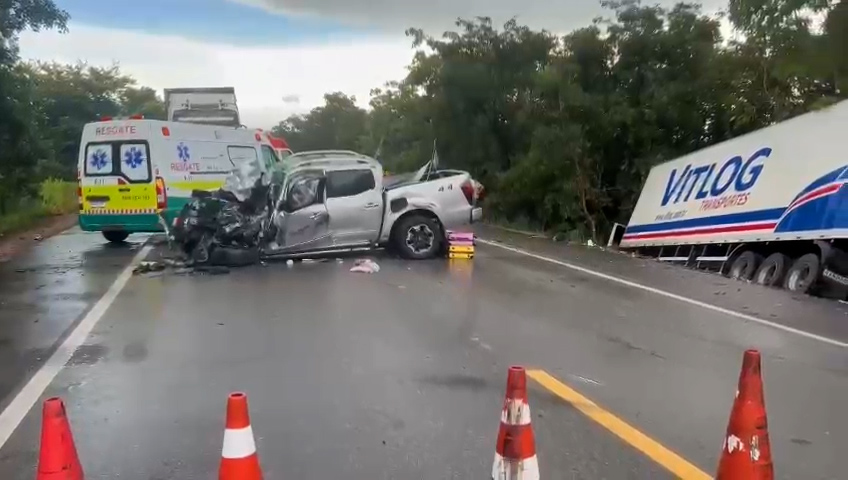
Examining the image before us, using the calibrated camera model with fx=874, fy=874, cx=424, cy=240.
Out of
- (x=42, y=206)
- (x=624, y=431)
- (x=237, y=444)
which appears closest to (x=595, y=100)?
(x=42, y=206)

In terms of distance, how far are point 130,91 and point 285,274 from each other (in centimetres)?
5994

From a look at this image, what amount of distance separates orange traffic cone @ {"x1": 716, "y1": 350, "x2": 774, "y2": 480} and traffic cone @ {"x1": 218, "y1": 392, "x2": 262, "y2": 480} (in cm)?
239

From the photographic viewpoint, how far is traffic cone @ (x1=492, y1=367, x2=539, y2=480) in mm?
4238

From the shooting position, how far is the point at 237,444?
3.96 metres

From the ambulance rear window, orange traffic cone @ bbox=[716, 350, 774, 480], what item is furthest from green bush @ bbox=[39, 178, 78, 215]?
orange traffic cone @ bbox=[716, 350, 774, 480]

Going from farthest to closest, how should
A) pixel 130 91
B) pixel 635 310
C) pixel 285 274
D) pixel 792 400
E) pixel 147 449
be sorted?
pixel 130 91 → pixel 285 274 → pixel 635 310 → pixel 792 400 → pixel 147 449

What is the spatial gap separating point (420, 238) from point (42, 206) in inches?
851

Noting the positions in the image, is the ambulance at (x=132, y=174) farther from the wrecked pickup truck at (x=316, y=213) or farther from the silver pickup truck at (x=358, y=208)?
the silver pickup truck at (x=358, y=208)

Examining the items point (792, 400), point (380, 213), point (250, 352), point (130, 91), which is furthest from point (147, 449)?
point (130, 91)

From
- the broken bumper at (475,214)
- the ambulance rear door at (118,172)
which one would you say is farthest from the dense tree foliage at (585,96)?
the broken bumper at (475,214)

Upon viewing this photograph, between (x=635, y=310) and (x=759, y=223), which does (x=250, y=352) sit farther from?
(x=759, y=223)

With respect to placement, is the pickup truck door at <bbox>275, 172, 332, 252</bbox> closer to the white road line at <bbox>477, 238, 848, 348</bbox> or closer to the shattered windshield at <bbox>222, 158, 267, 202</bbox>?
the shattered windshield at <bbox>222, 158, 267, 202</bbox>

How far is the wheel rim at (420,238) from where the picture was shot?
15711 millimetres

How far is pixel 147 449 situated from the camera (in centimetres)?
539
